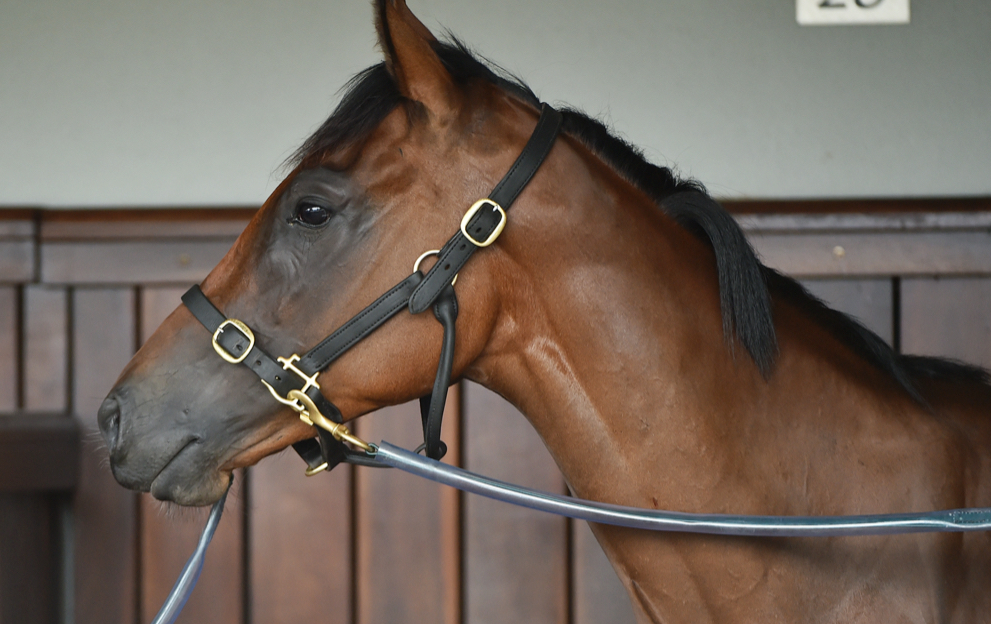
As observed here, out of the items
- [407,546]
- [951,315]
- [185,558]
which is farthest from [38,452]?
[951,315]

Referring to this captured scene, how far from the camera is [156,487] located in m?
0.88

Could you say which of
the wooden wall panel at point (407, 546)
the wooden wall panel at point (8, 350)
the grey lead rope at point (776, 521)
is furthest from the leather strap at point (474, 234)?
the wooden wall panel at point (8, 350)

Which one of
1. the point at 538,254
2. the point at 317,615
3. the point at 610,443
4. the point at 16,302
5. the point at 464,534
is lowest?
the point at 317,615

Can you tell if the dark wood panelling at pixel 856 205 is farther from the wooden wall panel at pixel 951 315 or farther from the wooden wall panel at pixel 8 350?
the wooden wall panel at pixel 8 350

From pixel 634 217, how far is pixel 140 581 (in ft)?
5.00

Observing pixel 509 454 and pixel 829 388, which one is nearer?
pixel 829 388

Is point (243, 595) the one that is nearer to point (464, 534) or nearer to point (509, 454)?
point (464, 534)

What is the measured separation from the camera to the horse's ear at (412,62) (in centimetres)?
83

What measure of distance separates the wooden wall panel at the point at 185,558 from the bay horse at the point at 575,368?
88 cm

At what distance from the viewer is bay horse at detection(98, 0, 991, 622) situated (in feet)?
2.86

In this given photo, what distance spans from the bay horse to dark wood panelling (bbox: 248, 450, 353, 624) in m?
0.83

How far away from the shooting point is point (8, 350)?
1696mm

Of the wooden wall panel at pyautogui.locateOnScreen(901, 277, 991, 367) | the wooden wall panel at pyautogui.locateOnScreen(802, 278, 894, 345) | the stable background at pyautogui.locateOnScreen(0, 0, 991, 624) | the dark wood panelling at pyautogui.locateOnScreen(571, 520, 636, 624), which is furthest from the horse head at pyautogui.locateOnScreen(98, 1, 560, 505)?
the wooden wall panel at pyautogui.locateOnScreen(901, 277, 991, 367)

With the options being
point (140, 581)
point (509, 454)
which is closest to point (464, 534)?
point (509, 454)
